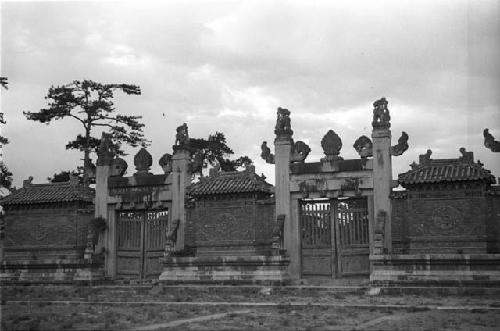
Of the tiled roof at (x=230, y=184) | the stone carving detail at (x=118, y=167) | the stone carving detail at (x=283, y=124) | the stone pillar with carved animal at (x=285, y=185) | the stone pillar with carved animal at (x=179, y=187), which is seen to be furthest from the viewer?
the stone carving detail at (x=118, y=167)

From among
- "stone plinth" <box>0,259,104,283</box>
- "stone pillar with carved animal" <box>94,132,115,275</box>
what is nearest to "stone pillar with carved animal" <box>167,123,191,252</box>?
"stone pillar with carved animal" <box>94,132,115,275</box>

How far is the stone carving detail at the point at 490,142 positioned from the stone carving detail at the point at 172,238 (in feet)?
41.9

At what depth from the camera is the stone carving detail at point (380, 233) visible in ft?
77.3

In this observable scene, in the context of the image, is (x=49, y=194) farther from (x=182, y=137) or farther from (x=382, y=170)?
(x=382, y=170)

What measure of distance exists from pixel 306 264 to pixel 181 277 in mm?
5075

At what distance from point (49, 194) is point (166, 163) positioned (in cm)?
584

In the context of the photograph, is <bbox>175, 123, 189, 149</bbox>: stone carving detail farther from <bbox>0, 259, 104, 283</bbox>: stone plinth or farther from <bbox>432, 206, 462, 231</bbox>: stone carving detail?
<bbox>432, 206, 462, 231</bbox>: stone carving detail

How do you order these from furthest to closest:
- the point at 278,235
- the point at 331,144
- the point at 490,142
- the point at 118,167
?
1. the point at 118,167
2. the point at 331,144
3. the point at 278,235
4. the point at 490,142

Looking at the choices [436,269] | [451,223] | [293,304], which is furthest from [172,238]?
[451,223]

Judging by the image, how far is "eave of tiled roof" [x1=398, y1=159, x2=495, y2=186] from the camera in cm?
2319

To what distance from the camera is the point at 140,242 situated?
2877 cm

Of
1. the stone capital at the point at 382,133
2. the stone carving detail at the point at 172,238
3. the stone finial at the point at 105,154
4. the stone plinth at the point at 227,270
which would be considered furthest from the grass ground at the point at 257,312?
the stone finial at the point at 105,154

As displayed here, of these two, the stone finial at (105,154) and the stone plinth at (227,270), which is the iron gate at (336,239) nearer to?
the stone plinth at (227,270)

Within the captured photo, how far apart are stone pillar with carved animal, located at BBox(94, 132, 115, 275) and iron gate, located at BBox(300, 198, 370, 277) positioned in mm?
9085
